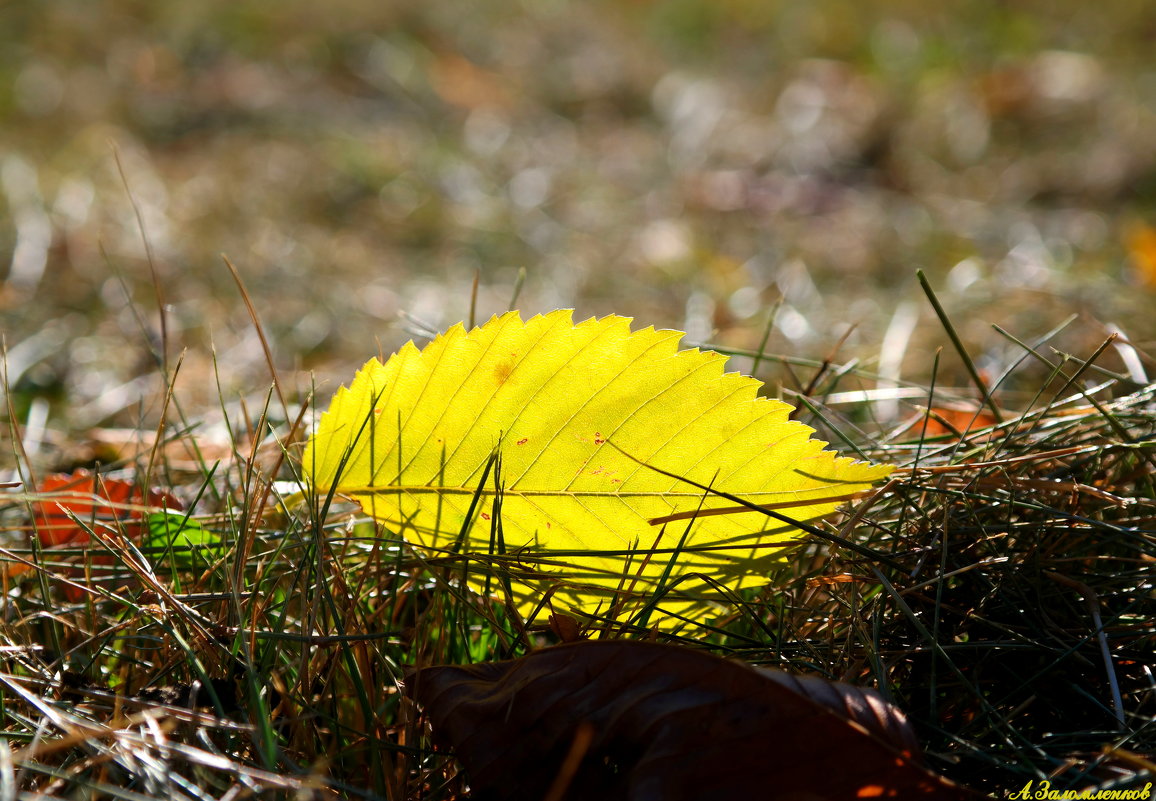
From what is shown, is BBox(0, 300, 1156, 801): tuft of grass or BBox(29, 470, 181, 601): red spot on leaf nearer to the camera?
BBox(0, 300, 1156, 801): tuft of grass

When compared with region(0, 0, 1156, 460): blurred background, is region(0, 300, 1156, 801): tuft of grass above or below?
below

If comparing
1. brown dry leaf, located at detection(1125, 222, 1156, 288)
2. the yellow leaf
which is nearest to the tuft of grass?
the yellow leaf

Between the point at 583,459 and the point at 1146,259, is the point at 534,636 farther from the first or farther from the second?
the point at 1146,259

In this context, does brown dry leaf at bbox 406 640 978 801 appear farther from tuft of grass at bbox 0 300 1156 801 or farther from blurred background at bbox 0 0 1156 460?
blurred background at bbox 0 0 1156 460

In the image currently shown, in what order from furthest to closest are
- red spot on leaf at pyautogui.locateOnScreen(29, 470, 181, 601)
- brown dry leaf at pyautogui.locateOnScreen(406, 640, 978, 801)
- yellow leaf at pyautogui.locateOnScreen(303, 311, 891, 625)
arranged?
red spot on leaf at pyautogui.locateOnScreen(29, 470, 181, 601) < yellow leaf at pyautogui.locateOnScreen(303, 311, 891, 625) < brown dry leaf at pyautogui.locateOnScreen(406, 640, 978, 801)

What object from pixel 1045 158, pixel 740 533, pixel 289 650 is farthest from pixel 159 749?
pixel 1045 158

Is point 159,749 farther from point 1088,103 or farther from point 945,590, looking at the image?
point 1088,103
